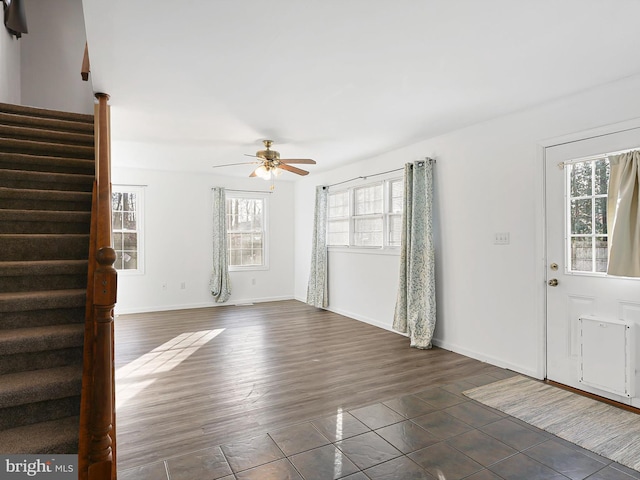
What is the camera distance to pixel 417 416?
9.07 feet

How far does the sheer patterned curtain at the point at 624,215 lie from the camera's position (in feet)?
9.31

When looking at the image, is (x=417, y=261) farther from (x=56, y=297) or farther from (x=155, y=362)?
(x=56, y=297)

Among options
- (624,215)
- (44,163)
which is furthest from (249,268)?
(624,215)

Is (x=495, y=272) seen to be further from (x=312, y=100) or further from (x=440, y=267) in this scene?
(x=312, y=100)

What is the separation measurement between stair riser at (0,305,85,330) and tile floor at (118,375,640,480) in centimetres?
96

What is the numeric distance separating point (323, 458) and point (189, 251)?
5518mm

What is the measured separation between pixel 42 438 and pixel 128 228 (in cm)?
549

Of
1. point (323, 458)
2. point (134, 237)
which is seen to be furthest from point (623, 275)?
point (134, 237)

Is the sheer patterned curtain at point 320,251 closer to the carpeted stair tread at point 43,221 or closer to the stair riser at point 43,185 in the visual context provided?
the stair riser at point 43,185

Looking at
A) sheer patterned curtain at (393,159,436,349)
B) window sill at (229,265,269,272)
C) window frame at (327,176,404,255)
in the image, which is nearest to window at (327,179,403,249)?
window frame at (327,176,404,255)

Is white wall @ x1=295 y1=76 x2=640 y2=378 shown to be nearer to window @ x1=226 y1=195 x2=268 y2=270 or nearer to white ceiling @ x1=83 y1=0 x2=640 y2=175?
white ceiling @ x1=83 y1=0 x2=640 y2=175

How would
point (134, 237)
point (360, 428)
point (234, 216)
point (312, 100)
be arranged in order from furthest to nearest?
point (234, 216), point (134, 237), point (312, 100), point (360, 428)

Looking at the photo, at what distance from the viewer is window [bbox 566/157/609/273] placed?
3.09 meters

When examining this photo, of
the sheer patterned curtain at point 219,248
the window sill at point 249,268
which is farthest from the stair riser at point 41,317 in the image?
the window sill at point 249,268
